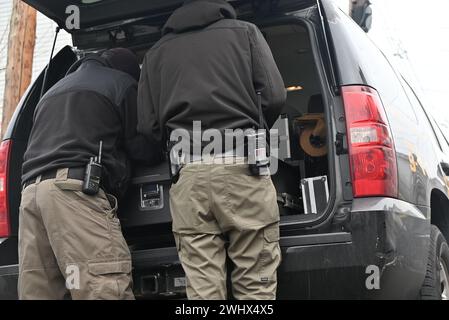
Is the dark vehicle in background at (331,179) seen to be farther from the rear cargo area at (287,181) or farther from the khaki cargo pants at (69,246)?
the khaki cargo pants at (69,246)

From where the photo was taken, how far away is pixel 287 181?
12.0ft

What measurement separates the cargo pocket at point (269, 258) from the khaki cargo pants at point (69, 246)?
71 cm

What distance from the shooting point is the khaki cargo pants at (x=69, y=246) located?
301cm

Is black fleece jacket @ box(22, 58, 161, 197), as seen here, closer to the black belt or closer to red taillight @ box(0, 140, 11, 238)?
the black belt

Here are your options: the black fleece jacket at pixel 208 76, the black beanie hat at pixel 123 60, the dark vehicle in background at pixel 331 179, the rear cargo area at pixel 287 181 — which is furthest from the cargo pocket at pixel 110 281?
the black beanie hat at pixel 123 60

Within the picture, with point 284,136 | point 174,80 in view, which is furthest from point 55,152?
point 284,136

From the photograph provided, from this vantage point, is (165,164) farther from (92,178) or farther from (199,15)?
(199,15)

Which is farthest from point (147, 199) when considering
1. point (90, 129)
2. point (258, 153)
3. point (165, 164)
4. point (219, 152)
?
point (258, 153)

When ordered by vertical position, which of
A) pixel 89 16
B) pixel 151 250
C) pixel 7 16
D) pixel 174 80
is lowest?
pixel 151 250

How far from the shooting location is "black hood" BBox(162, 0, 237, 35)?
3.06 m

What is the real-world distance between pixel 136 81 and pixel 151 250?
1009 mm

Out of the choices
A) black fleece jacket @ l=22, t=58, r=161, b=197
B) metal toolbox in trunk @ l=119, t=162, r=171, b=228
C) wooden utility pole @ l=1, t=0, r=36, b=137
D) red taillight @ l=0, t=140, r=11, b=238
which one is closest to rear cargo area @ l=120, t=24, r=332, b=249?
metal toolbox in trunk @ l=119, t=162, r=171, b=228
